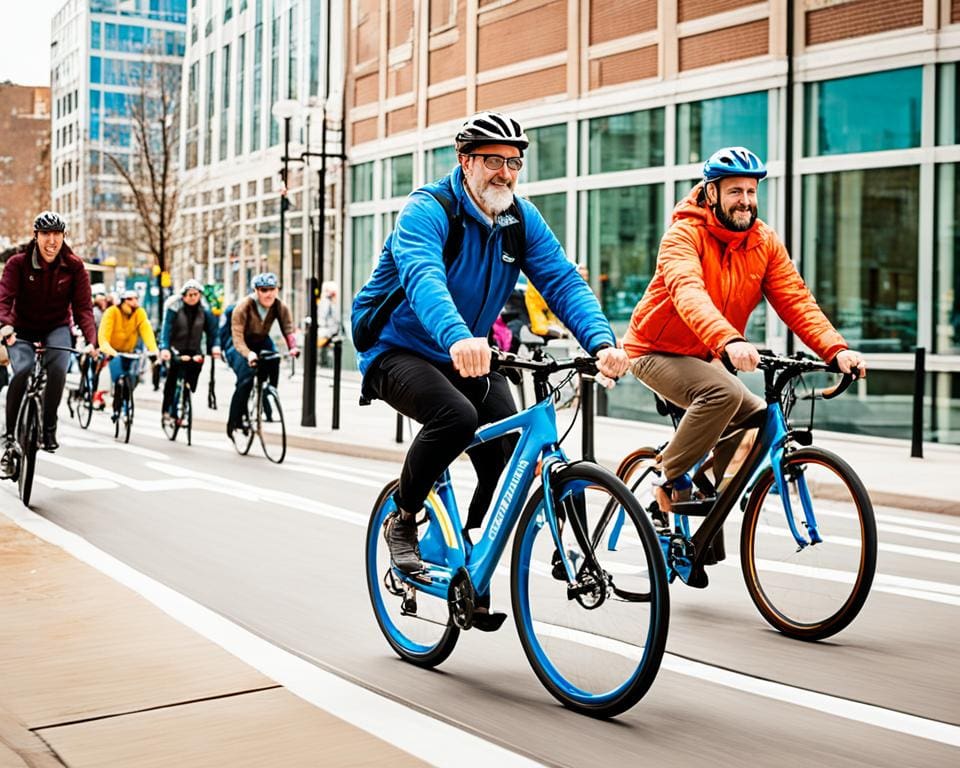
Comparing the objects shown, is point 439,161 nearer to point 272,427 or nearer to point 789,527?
point 272,427

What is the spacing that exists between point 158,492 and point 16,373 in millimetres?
1495

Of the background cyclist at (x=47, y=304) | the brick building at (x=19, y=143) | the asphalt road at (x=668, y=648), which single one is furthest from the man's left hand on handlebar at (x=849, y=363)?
the brick building at (x=19, y=143)

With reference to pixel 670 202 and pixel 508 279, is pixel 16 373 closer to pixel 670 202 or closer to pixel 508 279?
pixel 508 279

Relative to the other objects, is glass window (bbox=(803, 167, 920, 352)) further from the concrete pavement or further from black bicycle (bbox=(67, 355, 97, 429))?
the concrete pavement

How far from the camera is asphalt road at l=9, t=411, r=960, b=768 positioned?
429 centimetres

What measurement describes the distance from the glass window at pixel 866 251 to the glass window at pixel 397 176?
12800 mm

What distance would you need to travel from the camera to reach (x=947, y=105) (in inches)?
704

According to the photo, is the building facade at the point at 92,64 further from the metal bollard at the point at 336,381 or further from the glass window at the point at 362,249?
the metal bollard at the point at 336,381

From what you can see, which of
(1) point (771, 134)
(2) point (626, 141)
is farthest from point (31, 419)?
(2) point (626, 141)

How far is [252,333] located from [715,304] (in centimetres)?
914

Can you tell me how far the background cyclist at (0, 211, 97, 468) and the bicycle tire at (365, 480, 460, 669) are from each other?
200 inches

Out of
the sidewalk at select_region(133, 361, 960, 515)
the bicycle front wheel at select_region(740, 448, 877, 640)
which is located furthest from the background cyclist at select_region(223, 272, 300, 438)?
the bicycle front wheel at select_region(740, 448, 877, 640)

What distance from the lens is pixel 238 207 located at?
5047cm

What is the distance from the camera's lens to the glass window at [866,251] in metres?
18.4
